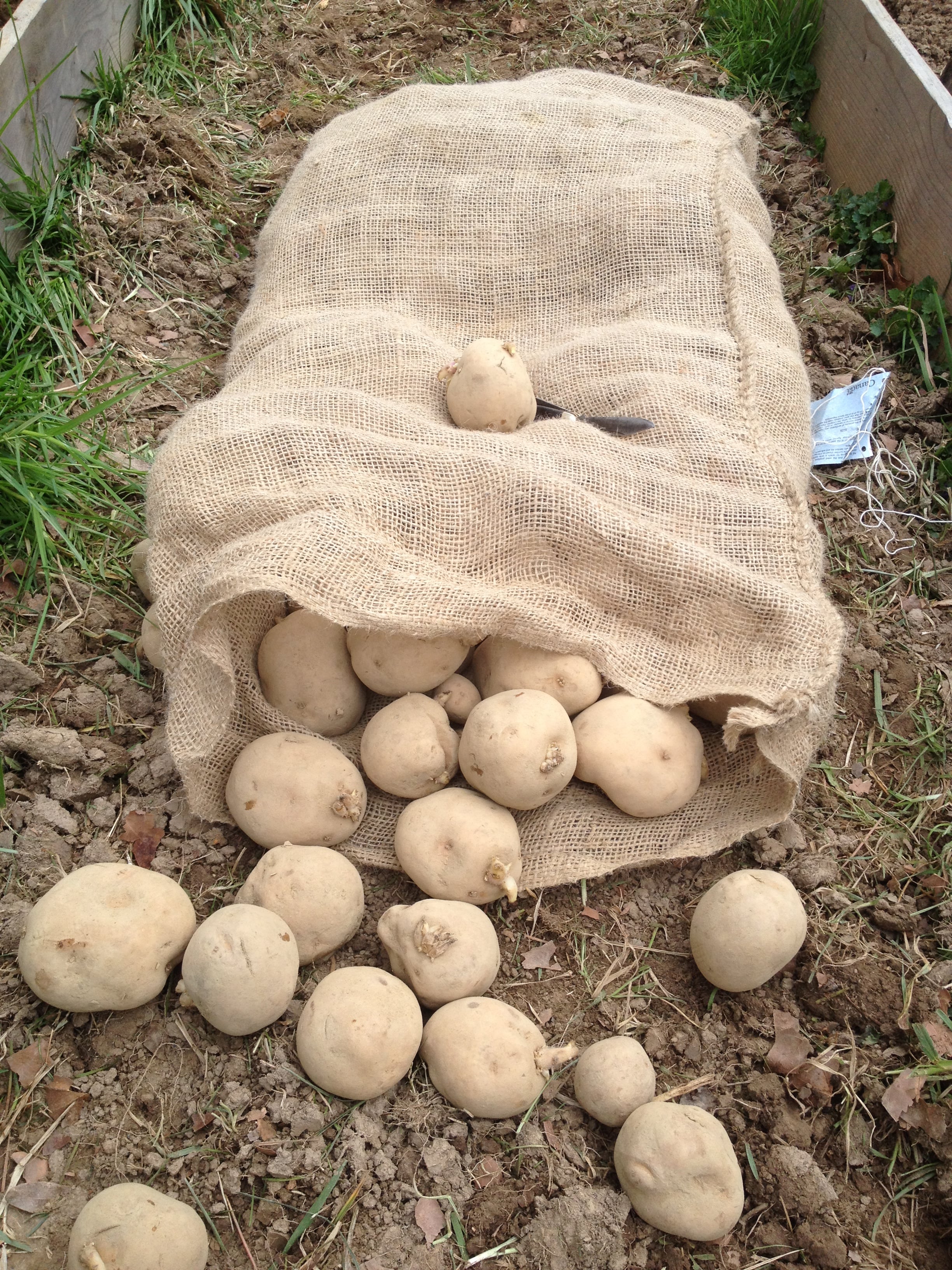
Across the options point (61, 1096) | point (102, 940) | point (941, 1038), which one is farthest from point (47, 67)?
point (941, 1038)

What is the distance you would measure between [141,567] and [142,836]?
0.79 meters

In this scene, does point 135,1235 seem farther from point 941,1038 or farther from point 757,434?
point 757,434

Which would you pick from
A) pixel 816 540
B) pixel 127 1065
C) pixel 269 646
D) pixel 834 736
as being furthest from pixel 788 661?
pixel 127 1065

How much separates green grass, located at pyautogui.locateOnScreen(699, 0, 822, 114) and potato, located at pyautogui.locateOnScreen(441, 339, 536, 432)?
2.94 metres

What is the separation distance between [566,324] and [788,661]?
142 cm

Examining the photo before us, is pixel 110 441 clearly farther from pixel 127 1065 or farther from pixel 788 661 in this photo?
pixel 788 661

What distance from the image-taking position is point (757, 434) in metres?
2.68

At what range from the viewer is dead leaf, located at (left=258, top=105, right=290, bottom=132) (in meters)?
4.59

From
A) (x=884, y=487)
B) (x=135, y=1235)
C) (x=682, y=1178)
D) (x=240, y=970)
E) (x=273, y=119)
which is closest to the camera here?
(x=135, y=1235)

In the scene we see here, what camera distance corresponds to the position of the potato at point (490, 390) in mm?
2691

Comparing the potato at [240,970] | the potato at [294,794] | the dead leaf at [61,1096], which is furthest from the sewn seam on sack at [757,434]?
the dead leaf at [61,1096]

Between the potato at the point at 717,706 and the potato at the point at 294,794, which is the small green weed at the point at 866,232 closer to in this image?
the potato at the point at 717,706

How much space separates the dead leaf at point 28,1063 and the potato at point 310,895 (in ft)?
1.58

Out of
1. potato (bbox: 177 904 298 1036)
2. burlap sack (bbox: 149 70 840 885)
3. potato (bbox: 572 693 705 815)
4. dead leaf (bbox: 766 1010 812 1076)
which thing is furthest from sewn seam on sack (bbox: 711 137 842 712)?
potato (bbox: 177 904 298 1036)
